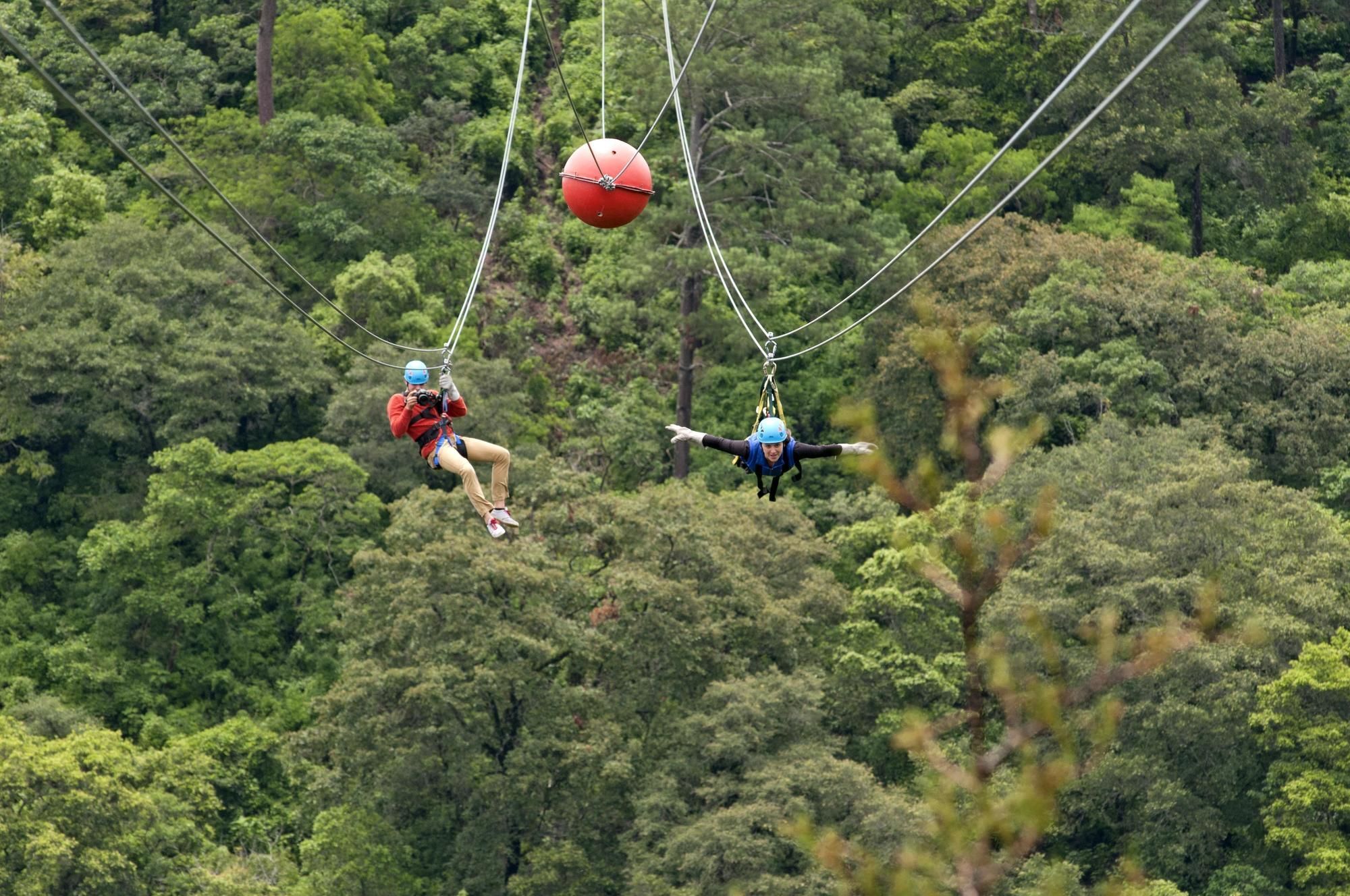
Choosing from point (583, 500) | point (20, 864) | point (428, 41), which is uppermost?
point (428, 41)

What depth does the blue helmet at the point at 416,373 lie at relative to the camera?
15.2m

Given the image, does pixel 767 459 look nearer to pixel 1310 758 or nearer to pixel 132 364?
pixel 1310 758

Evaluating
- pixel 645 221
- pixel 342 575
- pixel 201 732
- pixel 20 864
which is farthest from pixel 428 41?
pixel 20 864

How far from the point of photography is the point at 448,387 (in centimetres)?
1502

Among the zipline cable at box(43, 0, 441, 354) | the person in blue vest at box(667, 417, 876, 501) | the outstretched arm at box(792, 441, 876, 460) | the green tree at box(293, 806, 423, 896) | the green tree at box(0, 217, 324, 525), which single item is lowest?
the outstretched arm at box(792, 441, 876, 460)

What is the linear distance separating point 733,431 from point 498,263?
24.5ft

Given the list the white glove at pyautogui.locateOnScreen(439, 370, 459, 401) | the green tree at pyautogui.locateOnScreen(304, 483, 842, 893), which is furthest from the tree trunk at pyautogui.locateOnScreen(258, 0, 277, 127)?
the white glove at pyautogui.locateOnScreen(439, 370, 459, 401)

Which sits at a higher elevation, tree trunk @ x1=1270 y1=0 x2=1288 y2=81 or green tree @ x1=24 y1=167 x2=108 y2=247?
tree trunk @ x1=1270 y1=0 x2=1288 y2=81

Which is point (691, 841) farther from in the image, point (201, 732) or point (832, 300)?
point (832, 300)

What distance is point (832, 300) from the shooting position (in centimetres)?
3928

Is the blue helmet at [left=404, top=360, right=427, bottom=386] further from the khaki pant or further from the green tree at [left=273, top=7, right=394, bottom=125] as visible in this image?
the green tree at [left=273, top=7, right=394, bottom=125]

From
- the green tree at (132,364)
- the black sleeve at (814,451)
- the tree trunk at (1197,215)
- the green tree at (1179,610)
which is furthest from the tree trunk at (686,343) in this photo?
the black sleeve at (814,451)

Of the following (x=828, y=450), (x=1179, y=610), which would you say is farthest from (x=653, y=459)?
(x=828, y=450)

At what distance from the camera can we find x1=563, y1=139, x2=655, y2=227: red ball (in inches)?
611
